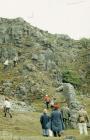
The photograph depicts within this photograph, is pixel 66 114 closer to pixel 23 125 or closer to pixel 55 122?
pixel 23 125

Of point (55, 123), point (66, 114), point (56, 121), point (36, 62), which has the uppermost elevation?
point (36, 62)

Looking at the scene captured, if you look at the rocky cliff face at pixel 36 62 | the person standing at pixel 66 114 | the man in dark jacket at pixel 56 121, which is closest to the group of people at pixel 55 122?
the man in dark jacket at pixel 56 121

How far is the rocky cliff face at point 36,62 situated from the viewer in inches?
2800

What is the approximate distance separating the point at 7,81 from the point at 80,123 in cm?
3803

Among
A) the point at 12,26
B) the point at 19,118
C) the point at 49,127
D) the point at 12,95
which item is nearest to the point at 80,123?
the point at 49,127

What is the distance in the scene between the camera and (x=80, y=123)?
117 ft

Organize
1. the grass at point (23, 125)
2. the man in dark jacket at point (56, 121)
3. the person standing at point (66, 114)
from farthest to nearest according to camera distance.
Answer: the person standing at point (66, 114), the grass at point (23, 125), the man in dark jacket at point (56, 121)

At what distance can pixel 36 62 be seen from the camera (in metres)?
79.5

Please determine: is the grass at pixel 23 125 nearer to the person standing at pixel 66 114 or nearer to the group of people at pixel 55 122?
the person standing at pixel 66 114

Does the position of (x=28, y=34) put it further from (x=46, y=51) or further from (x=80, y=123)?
(x=80, y=123)

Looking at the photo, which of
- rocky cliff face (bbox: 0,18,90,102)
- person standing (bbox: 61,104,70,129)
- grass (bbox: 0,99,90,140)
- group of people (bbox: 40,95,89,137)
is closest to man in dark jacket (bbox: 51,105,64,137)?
group of people (bbox: 40,95,89,137)

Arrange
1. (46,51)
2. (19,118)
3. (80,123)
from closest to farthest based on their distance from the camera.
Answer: (80,123)
(19,118)
(46,51)

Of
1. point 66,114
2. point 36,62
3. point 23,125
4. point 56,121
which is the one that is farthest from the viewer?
point 36,62

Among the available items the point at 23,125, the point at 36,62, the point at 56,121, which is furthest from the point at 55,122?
the point at 36,62
